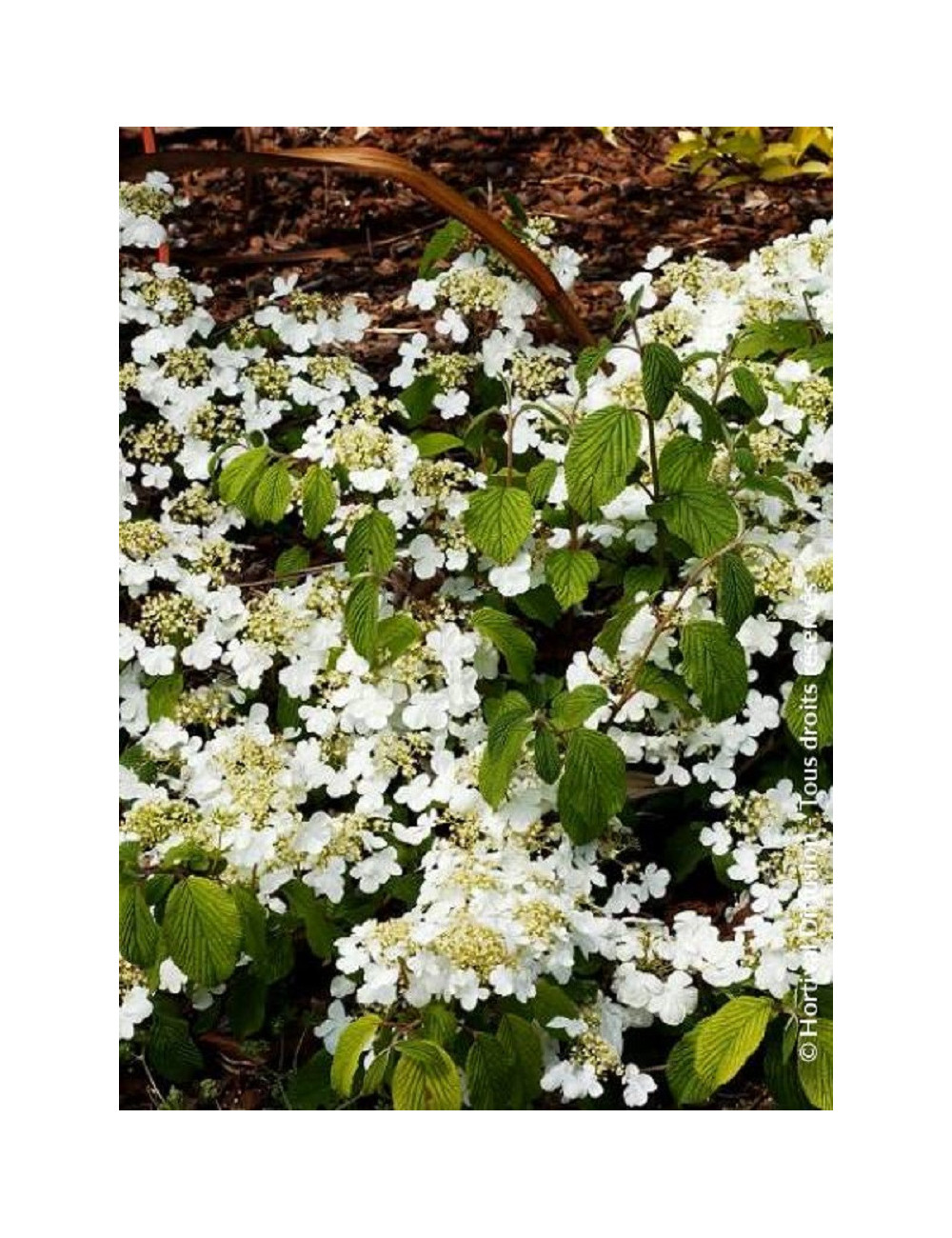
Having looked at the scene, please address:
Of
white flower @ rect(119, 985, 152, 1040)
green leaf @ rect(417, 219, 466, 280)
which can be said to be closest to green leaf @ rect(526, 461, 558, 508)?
green leaf @ rect(417, 219, 466, 280)

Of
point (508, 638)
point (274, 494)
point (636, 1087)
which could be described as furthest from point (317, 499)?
point (636, 1087)

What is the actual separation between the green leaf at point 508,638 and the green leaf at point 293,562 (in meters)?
0.25

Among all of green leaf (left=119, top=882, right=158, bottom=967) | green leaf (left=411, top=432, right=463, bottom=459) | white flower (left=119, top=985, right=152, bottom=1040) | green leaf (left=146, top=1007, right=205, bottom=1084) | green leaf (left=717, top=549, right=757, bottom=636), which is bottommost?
green leaf (left=146, top=1007, right=205, bottom=1084)

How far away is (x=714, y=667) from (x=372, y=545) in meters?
0.41

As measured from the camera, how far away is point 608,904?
1.69 m

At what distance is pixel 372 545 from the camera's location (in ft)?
5.59

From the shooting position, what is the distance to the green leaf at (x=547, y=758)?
1.58m

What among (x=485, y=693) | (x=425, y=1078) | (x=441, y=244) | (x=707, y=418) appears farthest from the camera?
(x=441, y=244)

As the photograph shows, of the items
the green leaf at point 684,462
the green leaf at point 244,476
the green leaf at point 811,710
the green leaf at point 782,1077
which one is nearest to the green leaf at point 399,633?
the green leaf at point 244,476

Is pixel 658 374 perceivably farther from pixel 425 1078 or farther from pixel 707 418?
pixel 425 1078

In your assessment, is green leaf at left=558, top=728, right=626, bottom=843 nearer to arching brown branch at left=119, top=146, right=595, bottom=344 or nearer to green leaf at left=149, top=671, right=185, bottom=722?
green leaf at left=149, top=671, right=185, bottom=722

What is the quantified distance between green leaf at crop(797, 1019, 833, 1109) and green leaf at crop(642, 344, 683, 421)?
2.28 ft

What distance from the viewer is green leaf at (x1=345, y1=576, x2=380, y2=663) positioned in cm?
170

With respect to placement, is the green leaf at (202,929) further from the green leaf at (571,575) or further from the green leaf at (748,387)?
the green leaf at (748,387)
